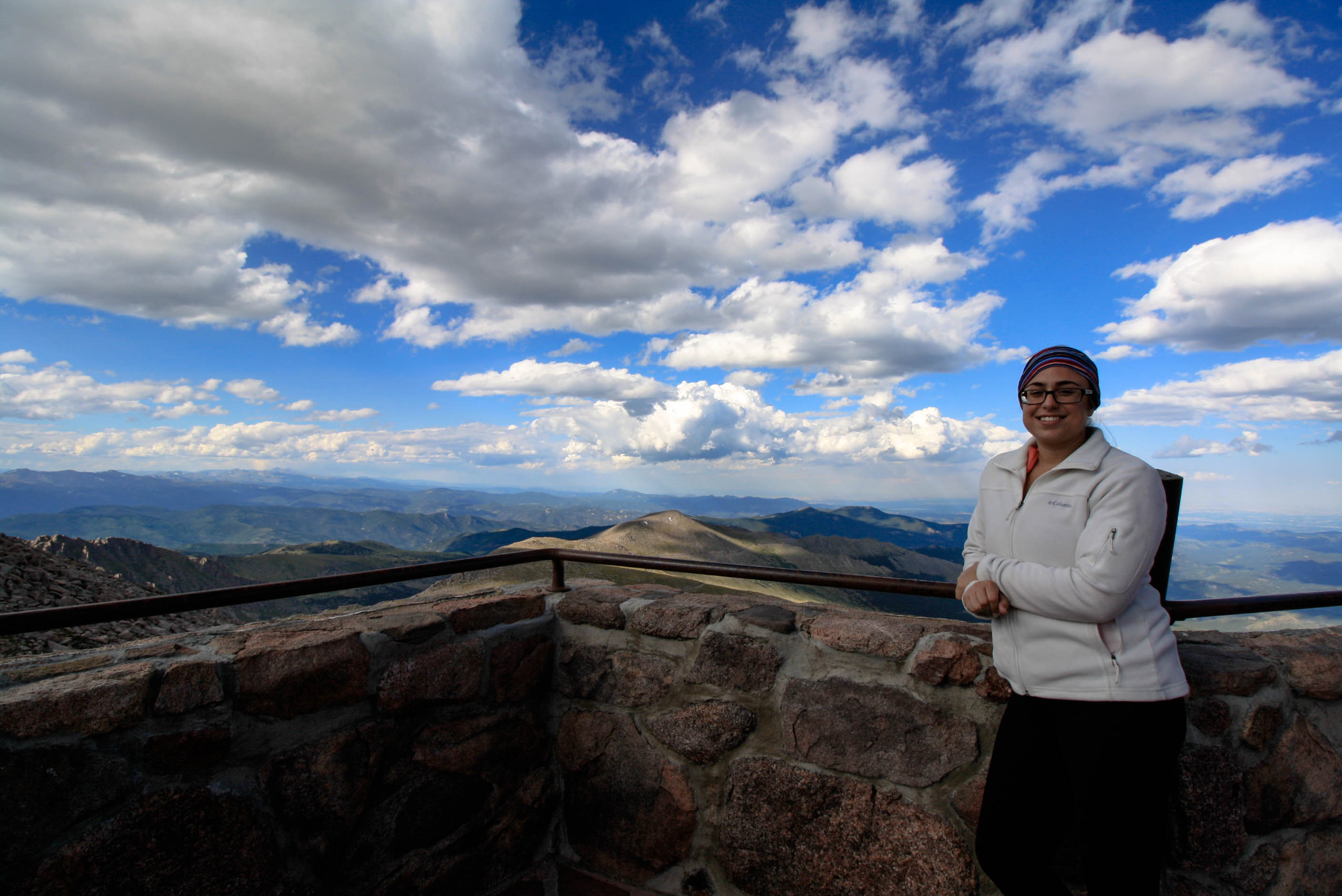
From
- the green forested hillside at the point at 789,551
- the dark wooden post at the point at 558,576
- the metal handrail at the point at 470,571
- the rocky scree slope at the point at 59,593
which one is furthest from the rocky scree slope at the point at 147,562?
the metal handrail at the point at 470,571

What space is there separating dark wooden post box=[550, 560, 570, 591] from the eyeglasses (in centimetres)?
252

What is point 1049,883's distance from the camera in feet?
6.88

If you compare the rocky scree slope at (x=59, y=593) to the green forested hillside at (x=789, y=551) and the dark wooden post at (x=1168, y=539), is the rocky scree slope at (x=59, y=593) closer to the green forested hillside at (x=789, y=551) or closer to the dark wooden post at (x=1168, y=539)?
the dark wooden post at (x=1168, y=539)

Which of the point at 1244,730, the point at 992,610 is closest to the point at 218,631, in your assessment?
the point at 992,610

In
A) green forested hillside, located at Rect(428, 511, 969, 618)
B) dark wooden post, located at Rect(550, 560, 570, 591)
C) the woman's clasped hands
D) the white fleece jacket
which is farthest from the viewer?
green forested hillside, located at Rect(428, 511, 969, 618)

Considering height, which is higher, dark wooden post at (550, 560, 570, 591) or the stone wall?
dark wooden post at (550, 560, 570, 591)

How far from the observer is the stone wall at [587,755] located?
2.11 meters

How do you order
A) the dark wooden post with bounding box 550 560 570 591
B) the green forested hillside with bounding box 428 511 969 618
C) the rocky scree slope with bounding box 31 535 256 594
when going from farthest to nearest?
the green forested hillside with bounding box 428 511 969 618 < the rocky scree slope with bounding box 31 535 256 594 < the dark wooden post with bounding box 550 560 570 591

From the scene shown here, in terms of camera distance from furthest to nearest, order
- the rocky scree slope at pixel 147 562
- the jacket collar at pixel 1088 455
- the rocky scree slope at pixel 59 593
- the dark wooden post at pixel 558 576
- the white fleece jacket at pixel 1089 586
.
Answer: the rocky scree slope at pixel 147 562 < the rocky scree slope at pixel 59 593 < the dark wooden post at pixel 558 576 < the jacket collar at pixel 1088 455 < the white fleece jacket at pixel 1089 586

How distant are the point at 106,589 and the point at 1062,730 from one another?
29855mm

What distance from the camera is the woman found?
1.82 m

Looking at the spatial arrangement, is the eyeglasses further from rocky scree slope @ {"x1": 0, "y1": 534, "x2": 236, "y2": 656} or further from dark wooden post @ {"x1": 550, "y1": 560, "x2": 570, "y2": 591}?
rocky scree slope @ {"x1": 0, "y1": 534, "x2": 236, "y2": 656}

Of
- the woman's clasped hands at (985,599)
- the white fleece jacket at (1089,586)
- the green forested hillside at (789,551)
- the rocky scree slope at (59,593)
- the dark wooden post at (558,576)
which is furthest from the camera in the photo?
the green forested hillside at (789,551)

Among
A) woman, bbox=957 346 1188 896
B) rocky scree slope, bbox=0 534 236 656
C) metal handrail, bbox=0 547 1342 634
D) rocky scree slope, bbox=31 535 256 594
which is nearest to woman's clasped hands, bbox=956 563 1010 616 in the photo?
woman, bbox=957 346 1188 896
